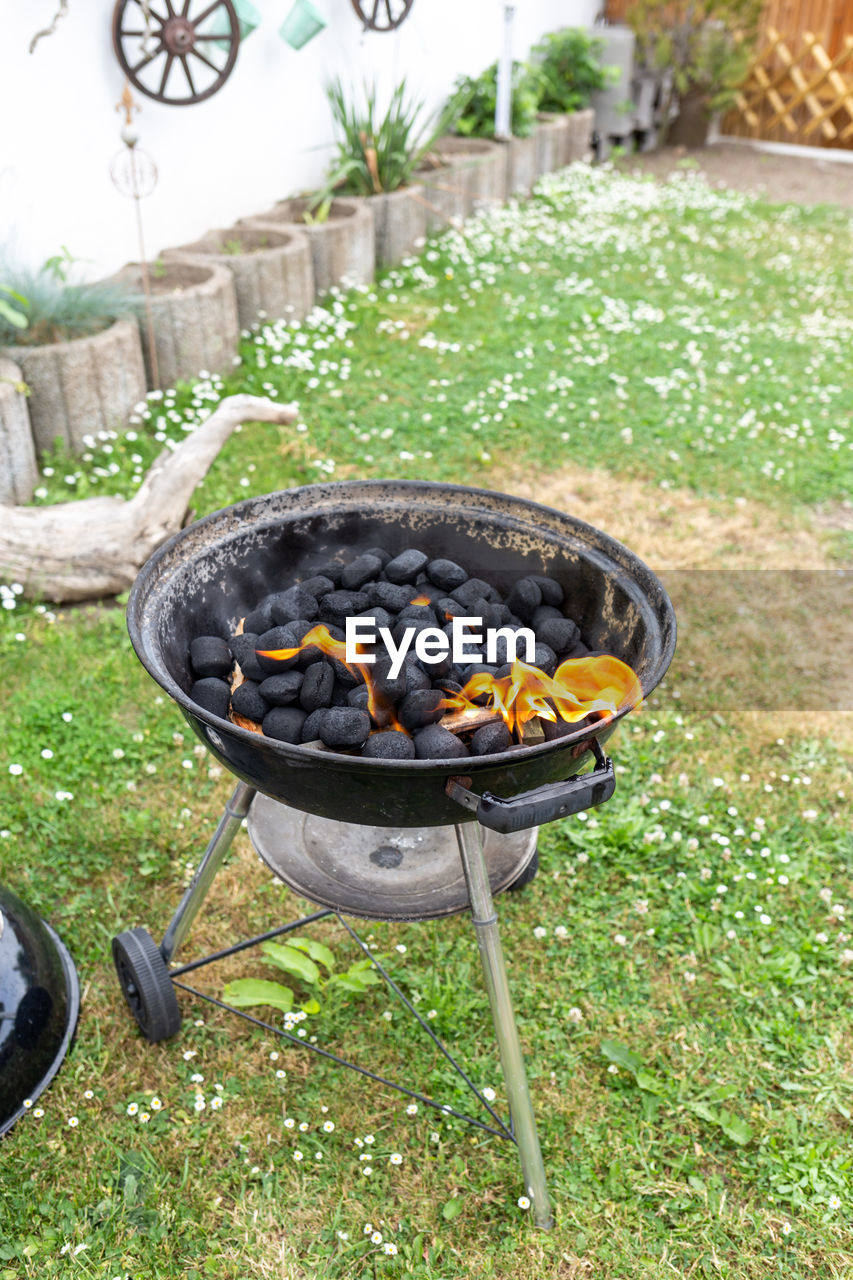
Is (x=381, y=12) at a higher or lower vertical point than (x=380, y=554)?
higher

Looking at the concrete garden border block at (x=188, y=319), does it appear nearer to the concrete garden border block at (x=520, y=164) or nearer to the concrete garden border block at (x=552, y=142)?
the concrete garden border block at (x=520, y=164)

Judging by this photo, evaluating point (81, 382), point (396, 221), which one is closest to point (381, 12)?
point (396, 221)

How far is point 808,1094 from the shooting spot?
2084mm

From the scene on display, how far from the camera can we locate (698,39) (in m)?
9.79

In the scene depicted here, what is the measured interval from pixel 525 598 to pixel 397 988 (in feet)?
2.89

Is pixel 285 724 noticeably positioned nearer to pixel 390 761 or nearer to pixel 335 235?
pixel 390 761

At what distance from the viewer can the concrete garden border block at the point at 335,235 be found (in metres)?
5.37

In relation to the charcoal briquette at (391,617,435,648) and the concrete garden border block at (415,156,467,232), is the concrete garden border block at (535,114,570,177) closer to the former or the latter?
the concrete garden border block at (415,156,467,232)

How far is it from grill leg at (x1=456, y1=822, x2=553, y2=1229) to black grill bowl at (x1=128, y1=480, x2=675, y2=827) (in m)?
0.14

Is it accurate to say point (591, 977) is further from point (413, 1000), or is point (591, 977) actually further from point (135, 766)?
point (135, 766)

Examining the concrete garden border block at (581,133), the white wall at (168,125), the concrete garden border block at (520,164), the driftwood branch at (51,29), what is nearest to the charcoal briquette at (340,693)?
the white wall at (168,125)

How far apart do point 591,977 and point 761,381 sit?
13.4 feet

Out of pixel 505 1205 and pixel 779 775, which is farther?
pixel 779 775

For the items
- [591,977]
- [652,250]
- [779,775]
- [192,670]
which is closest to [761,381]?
[652,250]
